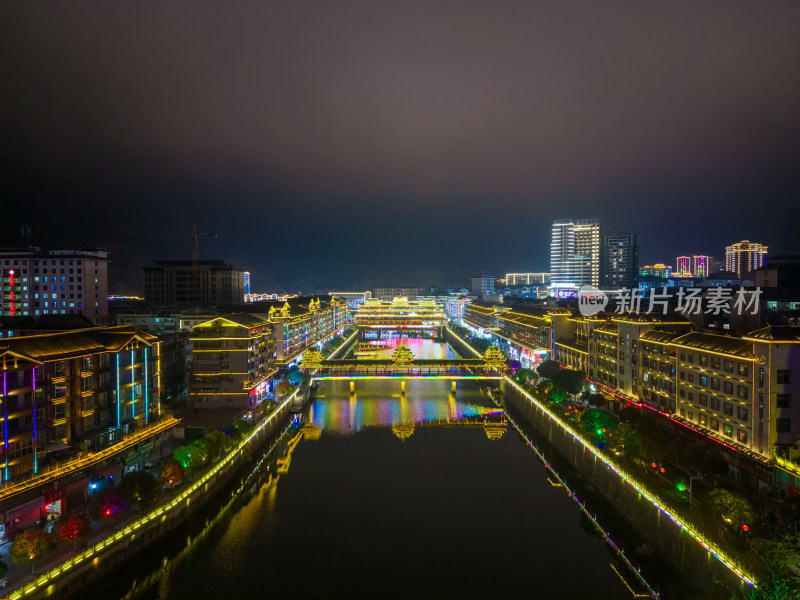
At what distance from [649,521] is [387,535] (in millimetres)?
8043

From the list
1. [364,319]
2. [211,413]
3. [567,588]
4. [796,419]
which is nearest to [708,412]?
[796,419]

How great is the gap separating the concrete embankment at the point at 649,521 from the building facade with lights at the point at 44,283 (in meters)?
39.3

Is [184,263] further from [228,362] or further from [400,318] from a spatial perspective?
[228,362]

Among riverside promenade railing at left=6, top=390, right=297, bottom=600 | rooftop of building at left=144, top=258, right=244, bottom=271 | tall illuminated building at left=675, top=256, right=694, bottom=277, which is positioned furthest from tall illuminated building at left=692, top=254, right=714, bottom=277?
riverside promenade railing at left=6, top=390, right=297, bottom=600

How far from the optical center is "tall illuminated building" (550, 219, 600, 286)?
111375 mm

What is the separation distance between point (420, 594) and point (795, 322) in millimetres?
22548

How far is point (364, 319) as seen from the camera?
8812 cm

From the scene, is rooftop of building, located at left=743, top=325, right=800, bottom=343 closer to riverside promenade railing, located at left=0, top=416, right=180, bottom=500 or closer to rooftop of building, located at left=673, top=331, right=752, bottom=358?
rooftop of building, located at left=673, top=331, right=752, bottom=358

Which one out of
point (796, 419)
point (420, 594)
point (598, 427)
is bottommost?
point (420, 594)

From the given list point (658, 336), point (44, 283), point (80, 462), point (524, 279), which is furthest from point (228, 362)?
point (524, 279)

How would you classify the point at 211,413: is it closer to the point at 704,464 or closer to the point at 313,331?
the point at 704,464

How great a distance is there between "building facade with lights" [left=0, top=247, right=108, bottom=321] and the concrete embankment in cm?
3925

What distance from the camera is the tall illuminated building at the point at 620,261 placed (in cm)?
11281

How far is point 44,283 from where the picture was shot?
4428 cm
